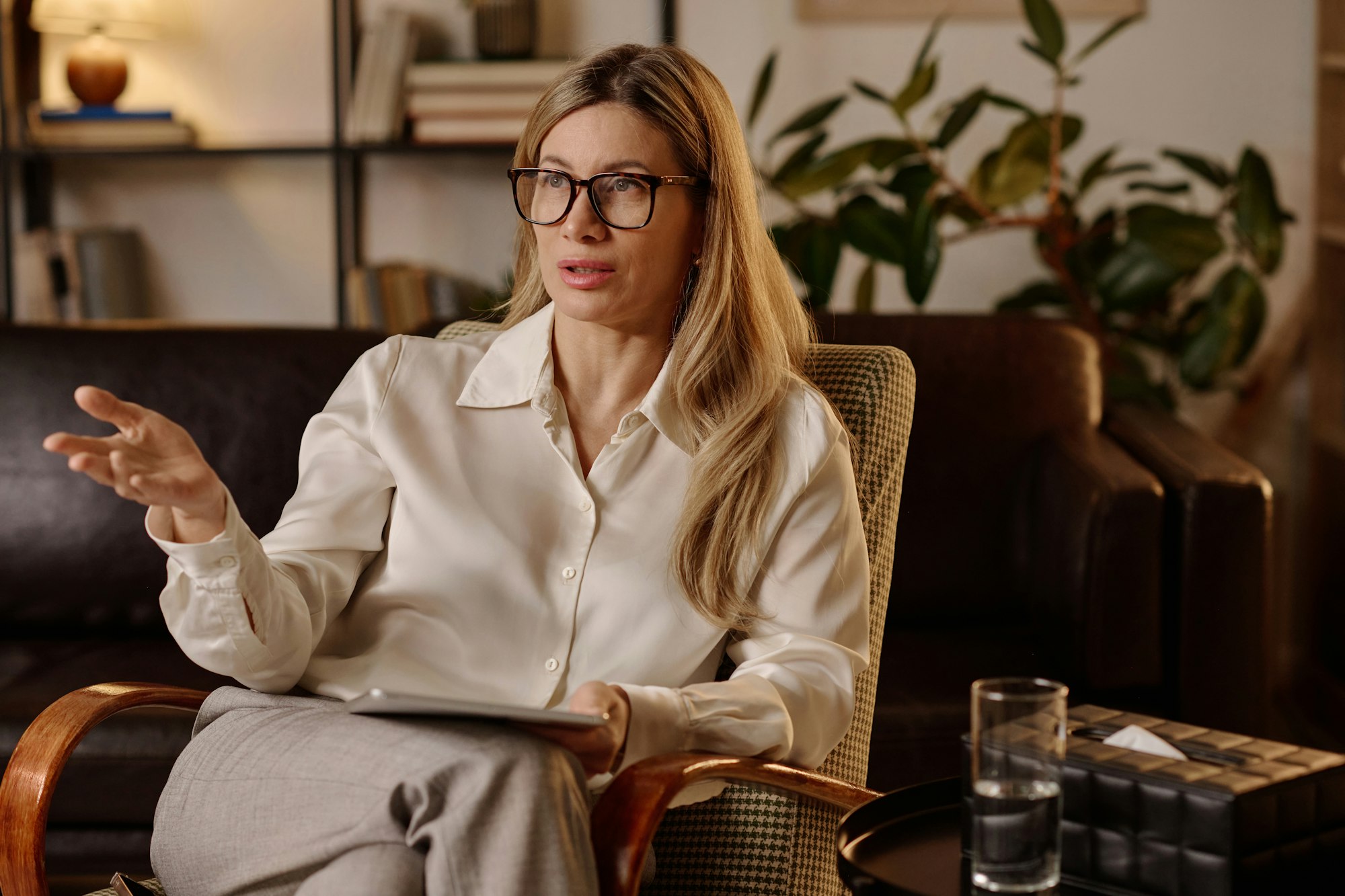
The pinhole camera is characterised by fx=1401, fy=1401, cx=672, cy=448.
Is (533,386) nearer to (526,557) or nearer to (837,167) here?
(526,557)

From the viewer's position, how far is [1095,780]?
112 cm

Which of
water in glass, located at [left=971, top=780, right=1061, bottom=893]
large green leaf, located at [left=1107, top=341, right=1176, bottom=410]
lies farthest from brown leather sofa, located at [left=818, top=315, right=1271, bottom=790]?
water in glass, located at [left=971, top=780, right=1061, bottom=893]

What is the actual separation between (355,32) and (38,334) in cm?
134

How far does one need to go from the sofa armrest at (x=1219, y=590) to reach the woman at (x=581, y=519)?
88 centimetres

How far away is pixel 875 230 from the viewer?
2826mm

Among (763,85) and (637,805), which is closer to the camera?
(637,805)

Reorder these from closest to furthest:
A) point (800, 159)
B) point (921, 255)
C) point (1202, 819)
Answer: point (1202, 819)
point (921, 255)
point (800, 159)

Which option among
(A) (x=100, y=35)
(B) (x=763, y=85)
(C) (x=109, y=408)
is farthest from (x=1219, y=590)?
(A) (x=100, y=35)

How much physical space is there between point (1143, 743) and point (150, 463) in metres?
0.87

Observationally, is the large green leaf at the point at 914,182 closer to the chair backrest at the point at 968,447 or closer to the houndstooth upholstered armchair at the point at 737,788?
the chair backrest at the point at 968,447

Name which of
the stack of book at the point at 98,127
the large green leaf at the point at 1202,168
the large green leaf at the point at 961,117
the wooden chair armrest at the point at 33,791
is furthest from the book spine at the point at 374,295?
the wooden chair armrest at the point at 33,791

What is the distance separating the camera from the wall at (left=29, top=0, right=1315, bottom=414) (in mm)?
3332

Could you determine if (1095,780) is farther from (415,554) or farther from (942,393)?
(942,393)

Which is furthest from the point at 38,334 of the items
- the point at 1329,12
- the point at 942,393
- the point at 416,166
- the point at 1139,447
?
the point at 1329,12
